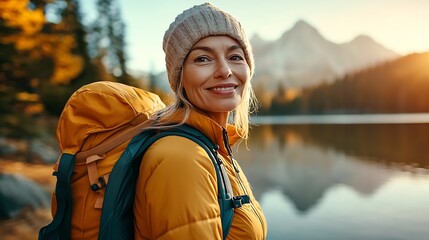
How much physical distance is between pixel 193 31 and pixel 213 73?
230 millimetres

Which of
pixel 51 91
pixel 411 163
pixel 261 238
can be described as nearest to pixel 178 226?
pixel 261 238

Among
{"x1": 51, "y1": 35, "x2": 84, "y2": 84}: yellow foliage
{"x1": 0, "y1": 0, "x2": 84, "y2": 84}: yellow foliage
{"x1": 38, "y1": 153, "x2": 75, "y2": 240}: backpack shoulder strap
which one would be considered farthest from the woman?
{"x1": 51, "y1": 35, "x2": 84, "y2": 84}: yellow foliage

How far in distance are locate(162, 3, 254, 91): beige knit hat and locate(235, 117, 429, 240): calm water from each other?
942cm

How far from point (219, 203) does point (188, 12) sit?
3.34 feet

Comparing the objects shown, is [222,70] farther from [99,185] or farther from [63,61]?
[63,61]

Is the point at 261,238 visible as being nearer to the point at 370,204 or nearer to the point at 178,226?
the point at 178,226

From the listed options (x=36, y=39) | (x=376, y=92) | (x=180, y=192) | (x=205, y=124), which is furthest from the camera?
(x=376, y=92)

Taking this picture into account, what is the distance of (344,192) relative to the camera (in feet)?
58.2

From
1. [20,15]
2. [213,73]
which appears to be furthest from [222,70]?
[20,15]

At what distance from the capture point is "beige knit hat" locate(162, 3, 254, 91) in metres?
1.94

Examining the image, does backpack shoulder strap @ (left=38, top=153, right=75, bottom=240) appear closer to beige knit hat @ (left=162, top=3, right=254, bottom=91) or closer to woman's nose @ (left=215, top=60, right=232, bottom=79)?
beige knit hat @ (left=162, top=3, right=254, bottom=91)

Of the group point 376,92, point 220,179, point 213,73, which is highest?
point 213,73

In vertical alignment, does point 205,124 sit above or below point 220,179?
above

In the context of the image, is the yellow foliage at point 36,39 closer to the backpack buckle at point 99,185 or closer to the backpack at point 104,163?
the backpack at point 104,163
